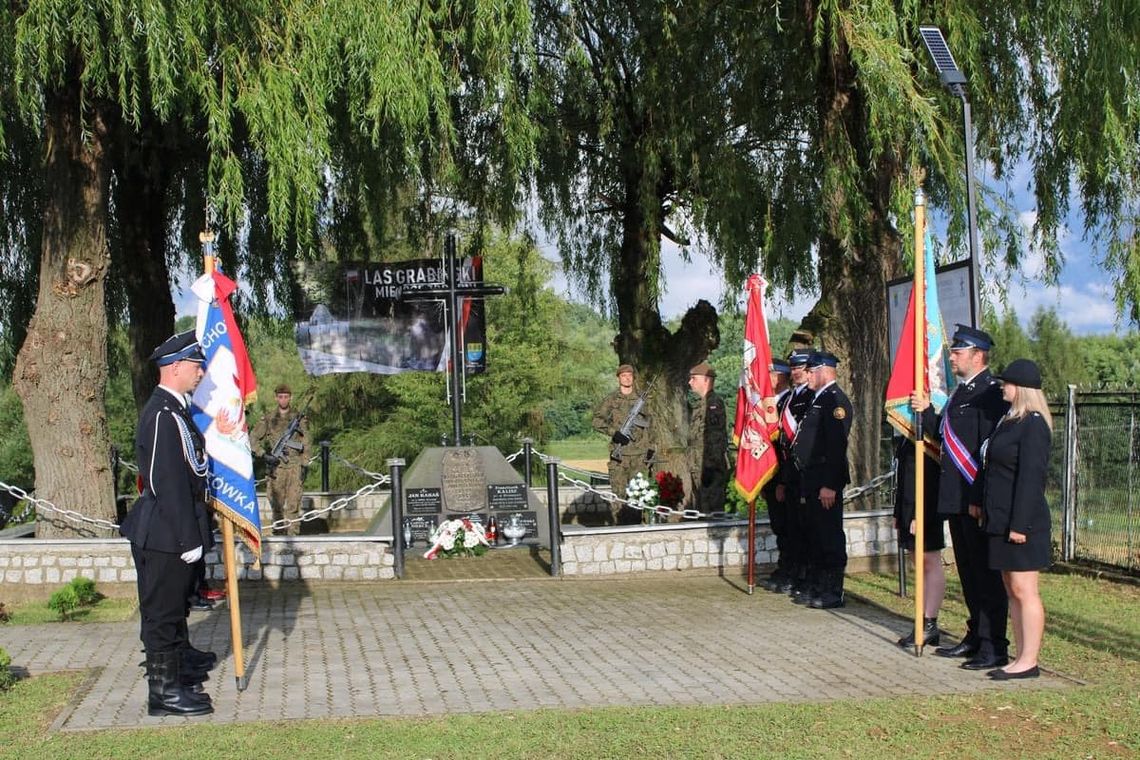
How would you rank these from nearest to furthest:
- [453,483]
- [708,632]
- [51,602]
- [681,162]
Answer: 1. [708,632]
2. [51,602]
3. [453,483]
4. [681,162]

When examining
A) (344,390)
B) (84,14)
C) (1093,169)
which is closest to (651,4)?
(1093,169)

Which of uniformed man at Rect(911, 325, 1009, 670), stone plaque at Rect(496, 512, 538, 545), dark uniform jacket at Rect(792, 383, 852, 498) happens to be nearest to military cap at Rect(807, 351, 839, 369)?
dark uniform jacket at Rect(792, 383, 852, 498)

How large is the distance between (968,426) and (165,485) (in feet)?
16.0

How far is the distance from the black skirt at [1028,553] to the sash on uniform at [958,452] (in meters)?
0.57

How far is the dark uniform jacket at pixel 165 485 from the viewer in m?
6.94

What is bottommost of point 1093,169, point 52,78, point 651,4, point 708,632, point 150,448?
point 708,632

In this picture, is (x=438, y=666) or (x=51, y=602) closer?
(x=438, y=666)

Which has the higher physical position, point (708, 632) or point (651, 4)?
point (651, 4)

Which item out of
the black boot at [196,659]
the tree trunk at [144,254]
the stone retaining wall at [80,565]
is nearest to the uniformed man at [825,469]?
the black boot at [196,659]

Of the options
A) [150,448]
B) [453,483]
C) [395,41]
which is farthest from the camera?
[453,483]

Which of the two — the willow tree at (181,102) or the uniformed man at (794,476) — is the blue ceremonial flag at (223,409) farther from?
the uniformed man at (794,476)

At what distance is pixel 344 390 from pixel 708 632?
2220cm

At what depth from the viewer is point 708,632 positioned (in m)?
8.98

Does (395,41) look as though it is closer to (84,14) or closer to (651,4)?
(84,14)
